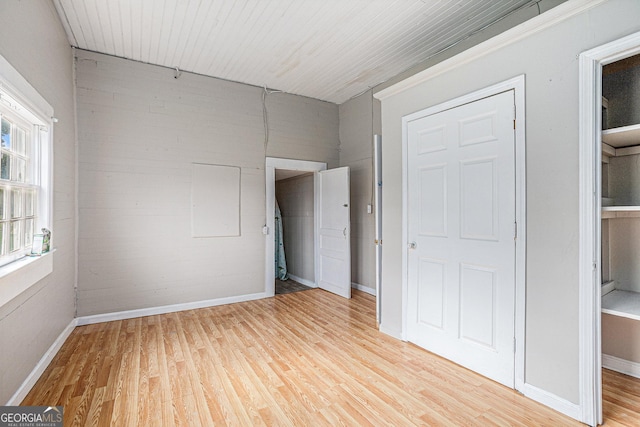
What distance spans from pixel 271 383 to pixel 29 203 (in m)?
2.36

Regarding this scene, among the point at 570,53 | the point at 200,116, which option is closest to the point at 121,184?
the point at 200,116

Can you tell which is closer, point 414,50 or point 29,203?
point 29,203

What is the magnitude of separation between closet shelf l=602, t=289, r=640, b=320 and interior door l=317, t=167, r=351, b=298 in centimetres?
298

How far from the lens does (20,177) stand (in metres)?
2.41

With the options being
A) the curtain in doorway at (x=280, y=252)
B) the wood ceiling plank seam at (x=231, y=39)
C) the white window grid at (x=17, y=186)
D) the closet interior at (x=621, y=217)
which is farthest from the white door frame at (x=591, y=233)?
the curtain in doorway at (x=280, y=252)

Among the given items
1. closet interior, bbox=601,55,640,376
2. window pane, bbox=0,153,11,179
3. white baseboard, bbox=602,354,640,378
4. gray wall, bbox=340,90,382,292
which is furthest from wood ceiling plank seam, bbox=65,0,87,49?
white baseboard, bbox=602,354,640,378

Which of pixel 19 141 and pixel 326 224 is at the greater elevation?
pixel 19 141

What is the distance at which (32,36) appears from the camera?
7.84 ft

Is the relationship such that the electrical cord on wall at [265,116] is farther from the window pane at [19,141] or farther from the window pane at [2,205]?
the window pane at [2,205]

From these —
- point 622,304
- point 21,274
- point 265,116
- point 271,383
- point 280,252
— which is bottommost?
point 271,383

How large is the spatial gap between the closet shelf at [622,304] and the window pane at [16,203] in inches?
158

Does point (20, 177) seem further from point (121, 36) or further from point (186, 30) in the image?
point (186, 30)

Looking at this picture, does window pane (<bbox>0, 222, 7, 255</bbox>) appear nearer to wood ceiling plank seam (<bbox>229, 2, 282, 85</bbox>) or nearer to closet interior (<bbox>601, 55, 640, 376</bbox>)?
wood ceiling plank seam (<bbox>229, 2, 282, 85</bbox>)

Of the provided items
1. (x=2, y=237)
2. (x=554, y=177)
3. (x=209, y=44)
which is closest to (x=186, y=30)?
(x=209, y=44)
